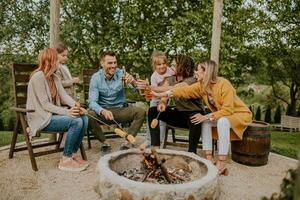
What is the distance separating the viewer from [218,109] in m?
5.12

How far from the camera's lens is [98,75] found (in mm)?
5566

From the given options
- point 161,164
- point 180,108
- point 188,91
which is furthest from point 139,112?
point 161,164

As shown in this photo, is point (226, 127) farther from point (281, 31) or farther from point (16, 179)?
point (281, 31)

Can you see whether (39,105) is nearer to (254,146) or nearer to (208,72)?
→ (208,72)

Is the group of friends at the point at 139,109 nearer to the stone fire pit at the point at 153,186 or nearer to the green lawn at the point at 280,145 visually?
the stone fire pit at the point at 153,186

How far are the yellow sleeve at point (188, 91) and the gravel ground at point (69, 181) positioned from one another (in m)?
1.15

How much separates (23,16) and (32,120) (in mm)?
5635

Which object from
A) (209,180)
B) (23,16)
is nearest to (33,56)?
(23,16)

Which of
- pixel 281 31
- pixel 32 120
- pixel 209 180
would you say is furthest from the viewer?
pixel 281 31

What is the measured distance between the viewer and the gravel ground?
397 cm

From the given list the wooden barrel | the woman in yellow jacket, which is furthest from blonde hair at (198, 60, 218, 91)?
the wooden barrel

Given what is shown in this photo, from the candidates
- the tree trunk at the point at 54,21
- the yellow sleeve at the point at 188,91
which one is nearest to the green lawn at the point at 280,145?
the tree trunk at the point at 54,21

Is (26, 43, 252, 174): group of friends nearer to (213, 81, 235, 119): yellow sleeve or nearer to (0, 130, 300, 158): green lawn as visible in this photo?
(213, 81, 235, 119): yellow sleeve

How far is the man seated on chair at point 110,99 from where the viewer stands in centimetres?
537
